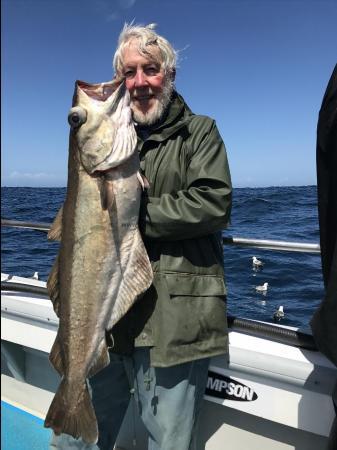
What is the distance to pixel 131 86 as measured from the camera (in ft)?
8.13

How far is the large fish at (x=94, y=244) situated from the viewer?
216 cm

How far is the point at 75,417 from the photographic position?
2254 millimetres

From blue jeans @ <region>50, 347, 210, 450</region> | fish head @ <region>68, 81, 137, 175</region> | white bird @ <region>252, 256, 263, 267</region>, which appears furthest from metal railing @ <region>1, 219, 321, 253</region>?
white bird @ <region>252, 256, 263, 267</region>

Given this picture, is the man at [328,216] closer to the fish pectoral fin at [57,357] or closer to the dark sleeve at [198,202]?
the dark sleeve at [198,202]

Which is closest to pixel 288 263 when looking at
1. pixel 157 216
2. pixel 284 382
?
pixel 284 382

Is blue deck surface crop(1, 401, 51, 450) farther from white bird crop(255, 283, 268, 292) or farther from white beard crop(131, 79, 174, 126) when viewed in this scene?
white bird crop(255, 283, 268, 292)

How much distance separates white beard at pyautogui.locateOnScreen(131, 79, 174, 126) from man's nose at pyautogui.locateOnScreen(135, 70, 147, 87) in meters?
0.12

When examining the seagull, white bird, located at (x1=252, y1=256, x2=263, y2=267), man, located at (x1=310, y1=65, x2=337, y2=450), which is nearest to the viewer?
man, located at (x1=310, y1=65, x2=337, y2=450)

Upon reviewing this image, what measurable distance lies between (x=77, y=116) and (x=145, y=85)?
54 cm

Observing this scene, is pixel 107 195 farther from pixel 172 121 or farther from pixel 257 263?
pixel 257 263

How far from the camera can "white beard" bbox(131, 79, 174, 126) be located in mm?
2477

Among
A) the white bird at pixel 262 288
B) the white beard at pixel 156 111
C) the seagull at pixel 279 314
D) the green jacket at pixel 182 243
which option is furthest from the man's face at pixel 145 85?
the white bird at pixel 262 288

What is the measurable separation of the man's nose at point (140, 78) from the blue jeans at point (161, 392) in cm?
152

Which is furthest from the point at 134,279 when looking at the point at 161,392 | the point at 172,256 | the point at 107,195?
the point at 161,392
